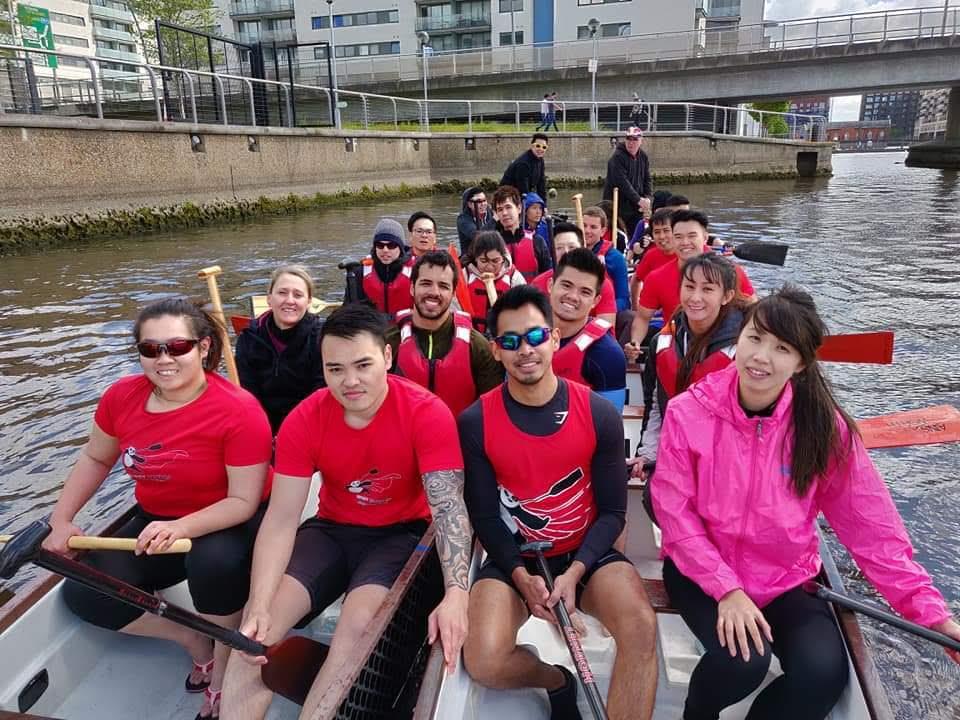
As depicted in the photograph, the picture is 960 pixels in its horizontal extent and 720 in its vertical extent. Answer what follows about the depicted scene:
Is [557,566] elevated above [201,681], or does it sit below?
above

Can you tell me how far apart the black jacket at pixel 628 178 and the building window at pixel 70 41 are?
207ft

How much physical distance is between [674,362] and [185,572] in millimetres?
2442

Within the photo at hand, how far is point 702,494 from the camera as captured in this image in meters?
2.21

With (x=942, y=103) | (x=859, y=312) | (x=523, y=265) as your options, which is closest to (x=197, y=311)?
(x=523, y=265)

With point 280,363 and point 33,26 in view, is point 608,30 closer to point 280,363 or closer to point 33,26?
point 33,26

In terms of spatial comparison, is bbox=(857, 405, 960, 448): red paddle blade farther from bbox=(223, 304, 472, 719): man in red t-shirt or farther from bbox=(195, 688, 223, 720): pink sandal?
bbox=(195, 688, 223, 720): pink sandal

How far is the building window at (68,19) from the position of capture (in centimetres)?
5475

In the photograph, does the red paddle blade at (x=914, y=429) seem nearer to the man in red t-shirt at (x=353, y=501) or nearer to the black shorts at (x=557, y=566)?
the black shorts at (x=557, y=566)

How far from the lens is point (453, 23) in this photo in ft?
139

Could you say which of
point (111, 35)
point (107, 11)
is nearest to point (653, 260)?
point (107, 11)

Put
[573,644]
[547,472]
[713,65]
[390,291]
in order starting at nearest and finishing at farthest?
[573,644] → [547,472] → [390,291] → [713,65]

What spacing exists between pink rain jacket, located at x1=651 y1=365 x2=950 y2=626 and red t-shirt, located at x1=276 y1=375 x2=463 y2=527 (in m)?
0.82

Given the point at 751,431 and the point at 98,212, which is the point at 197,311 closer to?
the point at 751,431

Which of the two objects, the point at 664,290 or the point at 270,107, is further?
the point at 270,107
